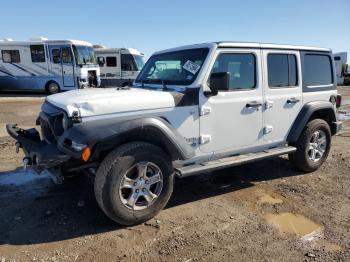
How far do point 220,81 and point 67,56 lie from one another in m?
17.0

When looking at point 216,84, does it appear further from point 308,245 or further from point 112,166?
point 308,245

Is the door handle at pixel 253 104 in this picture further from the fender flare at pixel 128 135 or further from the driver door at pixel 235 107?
the fender flare at pixel 128 135

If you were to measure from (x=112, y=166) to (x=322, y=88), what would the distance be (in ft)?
12.9

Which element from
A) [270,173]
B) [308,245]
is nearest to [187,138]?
[308,245]

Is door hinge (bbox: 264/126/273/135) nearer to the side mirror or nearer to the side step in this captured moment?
the side step

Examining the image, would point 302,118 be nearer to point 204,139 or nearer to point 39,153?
point 204,139

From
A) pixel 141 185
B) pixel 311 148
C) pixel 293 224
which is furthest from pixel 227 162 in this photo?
pixel 311 148

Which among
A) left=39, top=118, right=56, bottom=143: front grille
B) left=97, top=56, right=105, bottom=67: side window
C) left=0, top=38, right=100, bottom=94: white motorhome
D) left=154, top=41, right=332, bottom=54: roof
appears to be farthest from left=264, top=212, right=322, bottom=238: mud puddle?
left=97, top=56, right=105, bottom=67: side window

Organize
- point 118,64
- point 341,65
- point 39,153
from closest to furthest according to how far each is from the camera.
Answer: point 39,153 → point 118,64 → point 341,65

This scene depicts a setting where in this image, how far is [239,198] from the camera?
470 centimetres

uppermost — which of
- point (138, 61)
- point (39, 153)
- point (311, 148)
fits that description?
point (138, 61)

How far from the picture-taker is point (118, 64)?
22.4 metres

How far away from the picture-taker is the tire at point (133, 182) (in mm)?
3595

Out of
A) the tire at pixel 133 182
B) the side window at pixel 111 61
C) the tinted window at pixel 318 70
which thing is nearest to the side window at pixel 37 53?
the side window at pixel 111 61
